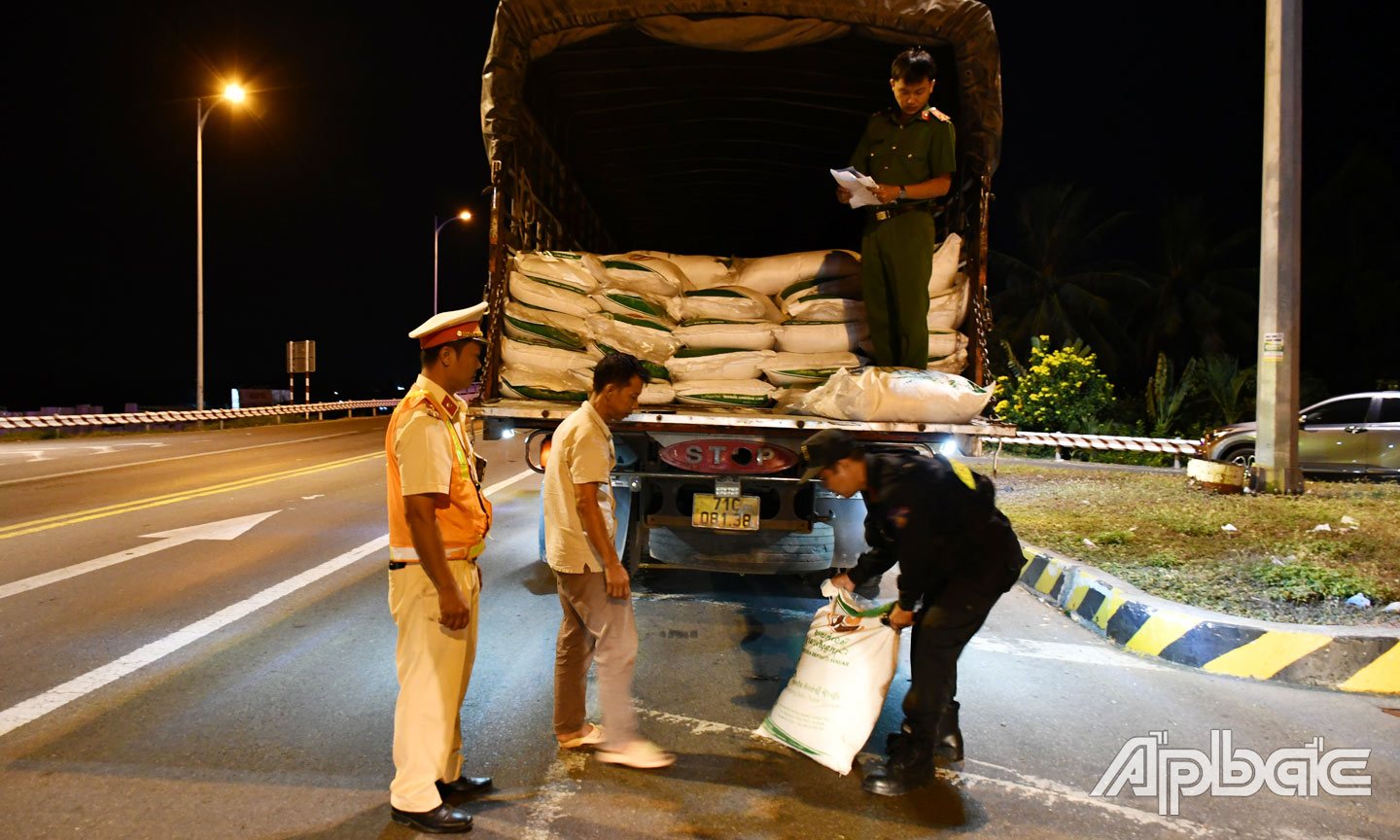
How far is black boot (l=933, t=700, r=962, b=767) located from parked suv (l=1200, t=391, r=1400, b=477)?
36.3 ft

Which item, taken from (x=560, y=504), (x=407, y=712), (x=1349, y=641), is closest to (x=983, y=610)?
(x=560, y=504)

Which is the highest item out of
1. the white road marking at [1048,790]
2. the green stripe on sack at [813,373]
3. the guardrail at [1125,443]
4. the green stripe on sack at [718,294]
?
the green stripe on sack at [718,294]

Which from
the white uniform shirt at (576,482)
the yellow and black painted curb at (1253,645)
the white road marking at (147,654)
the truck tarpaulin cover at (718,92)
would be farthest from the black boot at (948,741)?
the truck tarpaulin cover at (718,92)

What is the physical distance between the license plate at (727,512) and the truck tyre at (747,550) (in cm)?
11

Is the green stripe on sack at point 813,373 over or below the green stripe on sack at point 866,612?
over

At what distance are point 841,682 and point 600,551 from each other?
997 mm

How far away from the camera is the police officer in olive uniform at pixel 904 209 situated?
4961mm

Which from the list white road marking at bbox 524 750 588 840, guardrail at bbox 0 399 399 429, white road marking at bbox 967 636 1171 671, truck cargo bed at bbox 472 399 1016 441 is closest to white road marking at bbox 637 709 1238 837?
white road marking at bbox 524 750 588 840

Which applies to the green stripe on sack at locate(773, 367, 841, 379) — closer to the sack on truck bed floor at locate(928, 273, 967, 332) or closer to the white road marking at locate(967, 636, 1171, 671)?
the sack on truck bed floor at locate(928, 273, 967, 332)

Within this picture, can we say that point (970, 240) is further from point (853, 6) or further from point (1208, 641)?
point (1208, 641)

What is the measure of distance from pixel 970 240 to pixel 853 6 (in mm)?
1611

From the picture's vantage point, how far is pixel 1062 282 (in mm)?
26531

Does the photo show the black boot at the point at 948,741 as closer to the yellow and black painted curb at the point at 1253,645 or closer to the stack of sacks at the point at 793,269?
the yellow and black painted curb at the point at 1253,645

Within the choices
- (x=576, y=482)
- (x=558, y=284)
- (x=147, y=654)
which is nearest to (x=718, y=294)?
(x=558, y=284)
